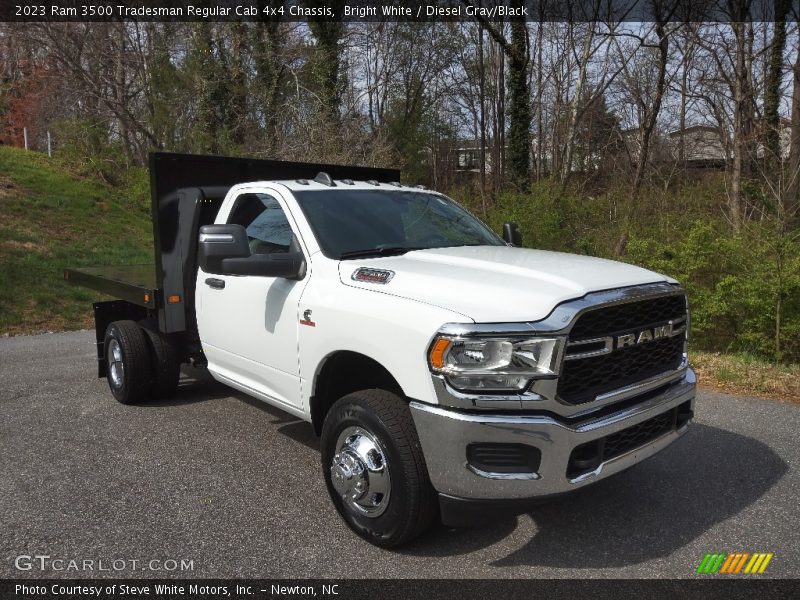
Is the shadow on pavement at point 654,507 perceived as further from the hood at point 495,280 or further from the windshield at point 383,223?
the windshield at point 383,223

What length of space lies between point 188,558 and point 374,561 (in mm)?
960

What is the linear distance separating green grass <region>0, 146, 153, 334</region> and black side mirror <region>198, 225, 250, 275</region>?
9092 millimetres

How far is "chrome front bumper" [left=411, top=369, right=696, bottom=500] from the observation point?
2854 millimetres

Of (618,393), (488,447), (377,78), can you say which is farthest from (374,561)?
(377,78)

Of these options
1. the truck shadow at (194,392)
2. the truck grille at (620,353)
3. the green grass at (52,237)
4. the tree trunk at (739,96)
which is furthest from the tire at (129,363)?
the tree trunk at (739,96)

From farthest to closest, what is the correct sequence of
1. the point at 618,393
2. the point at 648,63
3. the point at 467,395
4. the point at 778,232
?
the point at 648,63 → the point at 778,232 → the point at 618,393 → the point at 467,395

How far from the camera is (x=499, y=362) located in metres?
2.91

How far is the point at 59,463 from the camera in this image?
15.1 feet

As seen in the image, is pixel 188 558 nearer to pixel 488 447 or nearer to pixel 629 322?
pixel 488 447

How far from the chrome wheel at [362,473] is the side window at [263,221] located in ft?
4.85

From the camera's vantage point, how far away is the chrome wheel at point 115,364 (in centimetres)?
614

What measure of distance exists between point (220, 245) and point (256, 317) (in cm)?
74

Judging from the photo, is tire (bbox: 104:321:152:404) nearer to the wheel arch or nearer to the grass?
the wheel arch

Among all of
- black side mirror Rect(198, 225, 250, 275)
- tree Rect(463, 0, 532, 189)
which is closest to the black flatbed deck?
black side mirror Rect(198, 225, 250, 275)
